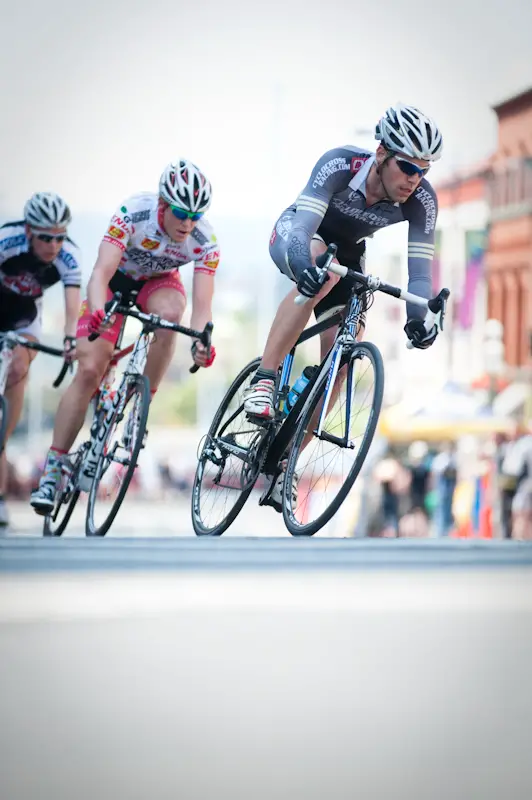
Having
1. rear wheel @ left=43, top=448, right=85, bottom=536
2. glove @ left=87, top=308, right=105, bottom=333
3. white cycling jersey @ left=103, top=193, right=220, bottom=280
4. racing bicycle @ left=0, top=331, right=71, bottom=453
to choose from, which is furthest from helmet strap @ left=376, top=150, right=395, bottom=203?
racing bicycle @ left=0, top=331, right=71, bottom=453

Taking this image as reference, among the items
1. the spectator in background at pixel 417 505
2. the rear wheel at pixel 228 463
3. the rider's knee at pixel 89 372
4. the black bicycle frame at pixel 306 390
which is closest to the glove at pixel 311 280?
the black bicycle frame at pixel 306 390

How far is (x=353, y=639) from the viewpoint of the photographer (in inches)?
140

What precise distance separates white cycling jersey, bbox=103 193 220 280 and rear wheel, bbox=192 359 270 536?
2.62ft

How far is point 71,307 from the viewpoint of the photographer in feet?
32.7

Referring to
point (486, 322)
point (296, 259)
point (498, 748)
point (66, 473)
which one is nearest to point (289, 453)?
point (296, 259)

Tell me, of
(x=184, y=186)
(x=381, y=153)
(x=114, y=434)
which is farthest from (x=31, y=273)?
(x=381, y=153)

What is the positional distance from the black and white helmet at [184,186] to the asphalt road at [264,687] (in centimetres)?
338

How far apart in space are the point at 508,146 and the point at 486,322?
514cm

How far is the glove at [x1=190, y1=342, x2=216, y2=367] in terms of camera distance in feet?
25.9

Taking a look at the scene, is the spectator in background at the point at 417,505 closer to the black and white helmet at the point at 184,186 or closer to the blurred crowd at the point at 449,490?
the blurred crowd at the point at 449,490

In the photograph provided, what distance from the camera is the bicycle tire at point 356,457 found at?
21.2 feet

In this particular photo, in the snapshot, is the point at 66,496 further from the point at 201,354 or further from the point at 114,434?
the point at 201,354

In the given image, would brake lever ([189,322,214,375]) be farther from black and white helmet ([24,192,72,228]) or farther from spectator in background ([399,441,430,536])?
spectator in background ([399,441,430,536])

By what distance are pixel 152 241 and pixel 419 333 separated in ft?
6.23
